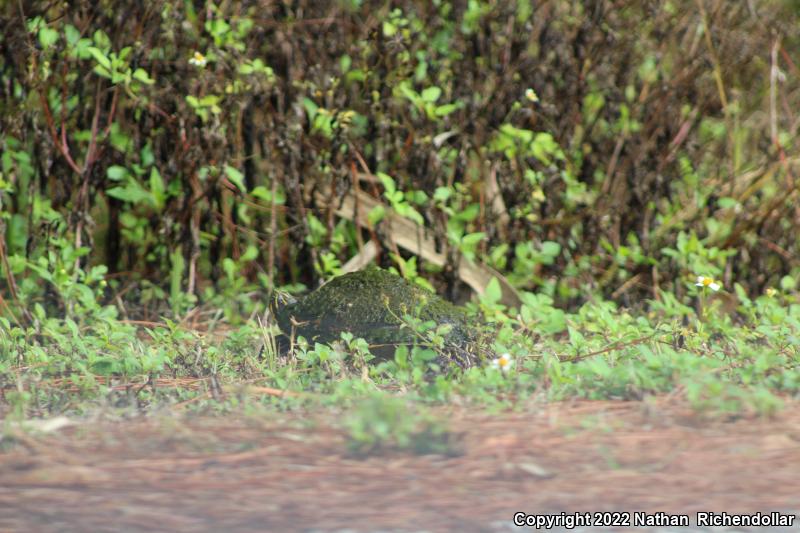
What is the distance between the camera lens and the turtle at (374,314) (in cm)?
412

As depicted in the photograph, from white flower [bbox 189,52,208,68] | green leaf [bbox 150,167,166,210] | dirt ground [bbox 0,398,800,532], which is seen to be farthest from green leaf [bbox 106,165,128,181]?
dirt ground [bbox 0,398,800,532]

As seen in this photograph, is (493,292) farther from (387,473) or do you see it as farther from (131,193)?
(387,473)

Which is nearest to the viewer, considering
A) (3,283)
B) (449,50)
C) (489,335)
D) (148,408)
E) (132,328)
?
(148,408)

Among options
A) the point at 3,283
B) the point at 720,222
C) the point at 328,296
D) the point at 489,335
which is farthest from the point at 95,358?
the point at 720,222

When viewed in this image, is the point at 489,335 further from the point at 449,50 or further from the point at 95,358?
the point at 449,50

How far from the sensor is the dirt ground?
231cm

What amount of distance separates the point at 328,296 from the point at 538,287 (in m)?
1.79

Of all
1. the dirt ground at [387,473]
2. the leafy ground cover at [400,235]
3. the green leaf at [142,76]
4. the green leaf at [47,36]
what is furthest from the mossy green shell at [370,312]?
the green leaf at [47,36]

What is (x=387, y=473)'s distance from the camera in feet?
8.49

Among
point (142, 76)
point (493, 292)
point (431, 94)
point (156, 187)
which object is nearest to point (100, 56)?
point (142, 76)

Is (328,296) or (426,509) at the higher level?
(328,296)

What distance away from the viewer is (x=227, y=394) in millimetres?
3344

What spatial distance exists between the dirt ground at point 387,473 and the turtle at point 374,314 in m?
1.02

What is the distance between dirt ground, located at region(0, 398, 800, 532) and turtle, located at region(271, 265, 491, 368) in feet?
3.35
